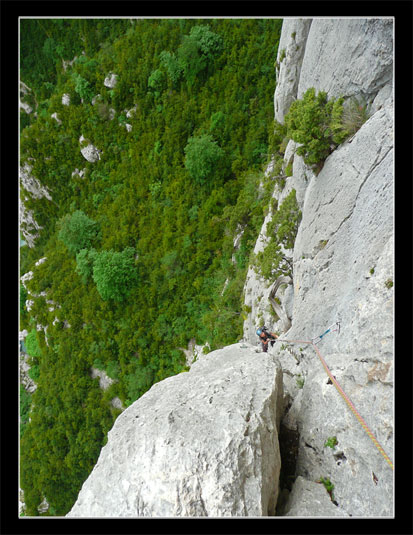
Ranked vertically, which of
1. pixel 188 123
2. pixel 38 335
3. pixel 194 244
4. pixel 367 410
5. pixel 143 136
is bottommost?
pixel 367 410

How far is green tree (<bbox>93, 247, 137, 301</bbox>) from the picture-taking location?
71.9ft

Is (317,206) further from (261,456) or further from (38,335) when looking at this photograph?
(38,335)

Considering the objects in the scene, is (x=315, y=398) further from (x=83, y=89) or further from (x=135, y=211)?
(x=83, y=89)

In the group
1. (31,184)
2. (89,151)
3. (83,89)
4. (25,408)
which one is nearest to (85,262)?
(89,151)

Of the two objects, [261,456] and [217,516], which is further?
[261,456]

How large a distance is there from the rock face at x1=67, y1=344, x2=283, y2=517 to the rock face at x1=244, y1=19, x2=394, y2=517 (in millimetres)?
1187

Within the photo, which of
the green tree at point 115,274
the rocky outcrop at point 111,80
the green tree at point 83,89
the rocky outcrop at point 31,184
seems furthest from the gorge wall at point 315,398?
the rocky outcrop at point 31,184

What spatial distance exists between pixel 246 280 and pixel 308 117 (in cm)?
956

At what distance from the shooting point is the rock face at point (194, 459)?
538cm

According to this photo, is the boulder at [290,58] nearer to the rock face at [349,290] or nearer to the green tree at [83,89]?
the rock face at [349,290]

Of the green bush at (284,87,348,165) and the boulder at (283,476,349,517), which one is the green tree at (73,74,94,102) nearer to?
the green bush at (284,87,348,165)

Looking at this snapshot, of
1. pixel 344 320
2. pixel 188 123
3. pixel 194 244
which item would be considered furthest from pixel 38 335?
pixel 344 320

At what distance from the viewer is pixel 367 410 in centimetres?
→ 591

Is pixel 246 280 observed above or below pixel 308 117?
below
